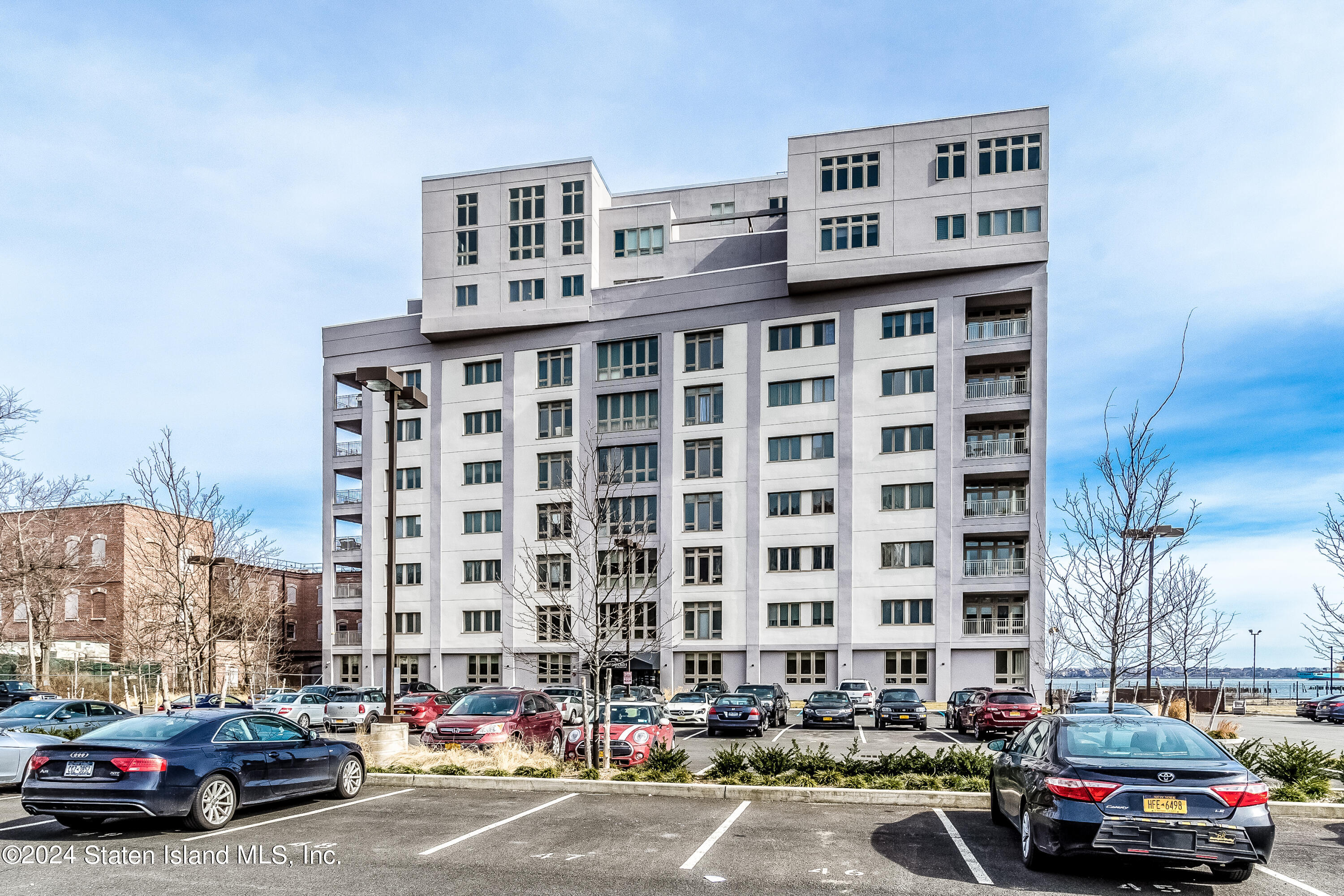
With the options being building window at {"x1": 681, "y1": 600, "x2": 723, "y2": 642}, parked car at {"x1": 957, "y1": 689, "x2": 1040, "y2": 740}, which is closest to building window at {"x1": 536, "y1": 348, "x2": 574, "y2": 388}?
building window at {"x1": 681, "y1": 600, "x2": 723, "y2": 642}

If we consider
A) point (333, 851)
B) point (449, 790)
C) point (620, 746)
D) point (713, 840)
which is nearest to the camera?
point (333, 851)

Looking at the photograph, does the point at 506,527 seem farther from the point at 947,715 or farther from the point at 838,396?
the point at 947,715

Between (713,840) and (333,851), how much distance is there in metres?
4.11

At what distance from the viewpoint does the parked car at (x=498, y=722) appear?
1917 cm

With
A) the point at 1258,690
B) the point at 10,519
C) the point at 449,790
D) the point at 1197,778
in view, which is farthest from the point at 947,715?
the point at 10,519

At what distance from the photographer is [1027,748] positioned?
10.6 meters

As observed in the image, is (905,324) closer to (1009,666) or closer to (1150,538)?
(1009,666)

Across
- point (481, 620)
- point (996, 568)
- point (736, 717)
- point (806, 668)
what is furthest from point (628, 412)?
point (736, 717)

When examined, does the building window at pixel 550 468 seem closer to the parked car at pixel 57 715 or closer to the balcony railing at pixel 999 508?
the balcony railing at pixel 999 508

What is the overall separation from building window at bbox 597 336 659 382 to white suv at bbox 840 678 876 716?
66.3 feet

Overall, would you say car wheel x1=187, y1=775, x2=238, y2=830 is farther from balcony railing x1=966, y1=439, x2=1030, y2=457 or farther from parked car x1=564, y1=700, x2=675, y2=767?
balcony railing x1=966, y1=439, x2=1030, y2=457

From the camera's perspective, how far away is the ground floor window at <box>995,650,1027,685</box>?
48000mm

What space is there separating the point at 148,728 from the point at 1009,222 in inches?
1835

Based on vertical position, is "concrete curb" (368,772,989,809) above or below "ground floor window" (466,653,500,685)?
above
